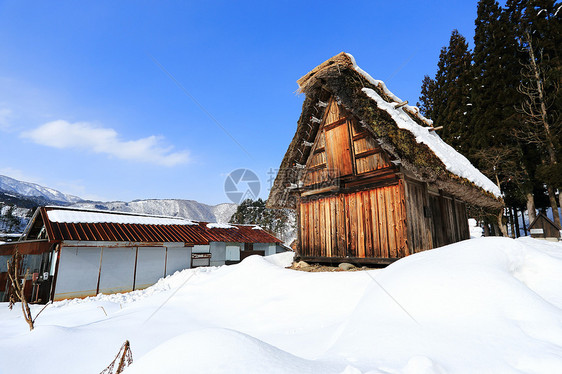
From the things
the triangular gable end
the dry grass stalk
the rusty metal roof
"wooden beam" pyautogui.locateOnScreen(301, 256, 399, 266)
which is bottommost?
the dry grass stalk

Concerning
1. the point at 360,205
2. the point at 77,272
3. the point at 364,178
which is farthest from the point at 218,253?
the point at 364,178

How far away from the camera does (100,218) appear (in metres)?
15.0

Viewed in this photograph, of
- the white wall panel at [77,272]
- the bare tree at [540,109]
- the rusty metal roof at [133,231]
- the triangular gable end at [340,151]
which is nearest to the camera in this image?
the triangular gable end at [340,151]

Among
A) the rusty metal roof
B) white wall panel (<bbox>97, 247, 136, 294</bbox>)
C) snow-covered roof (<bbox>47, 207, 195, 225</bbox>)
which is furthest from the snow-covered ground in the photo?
snow-covered roof (<bbox>47, 207, 195, 225</bbox>)

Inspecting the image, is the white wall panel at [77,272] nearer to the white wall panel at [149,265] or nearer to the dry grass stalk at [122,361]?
the white wall panel at [149,265]

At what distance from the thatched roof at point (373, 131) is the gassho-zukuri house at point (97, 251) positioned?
9.33 meters

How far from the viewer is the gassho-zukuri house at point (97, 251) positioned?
1207 cm

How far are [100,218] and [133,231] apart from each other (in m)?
2.22

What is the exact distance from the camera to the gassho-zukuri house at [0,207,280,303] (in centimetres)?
1207

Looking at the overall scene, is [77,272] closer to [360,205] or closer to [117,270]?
[117,270]

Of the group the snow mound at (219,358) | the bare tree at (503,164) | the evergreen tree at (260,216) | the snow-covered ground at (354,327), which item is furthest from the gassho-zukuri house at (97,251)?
the evergreen tree at (260,216)

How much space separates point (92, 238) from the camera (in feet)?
40.9

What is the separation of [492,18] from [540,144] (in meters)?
11.0

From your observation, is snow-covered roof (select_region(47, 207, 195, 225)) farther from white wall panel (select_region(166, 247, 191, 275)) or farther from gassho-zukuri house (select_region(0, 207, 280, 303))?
white wall panel (select_region(166, 247, 191, 275))
